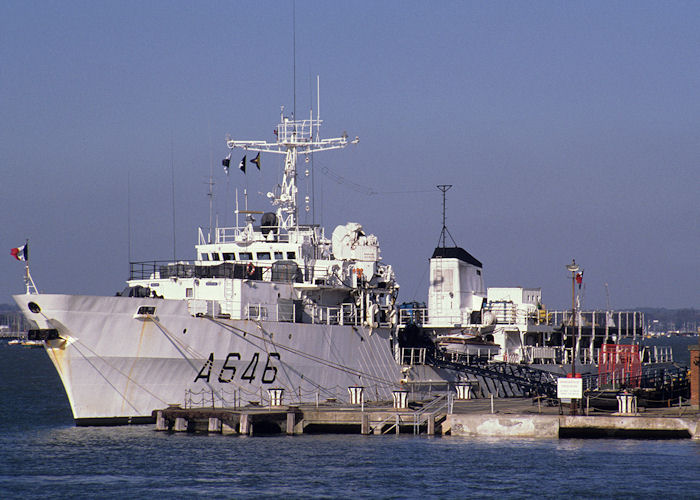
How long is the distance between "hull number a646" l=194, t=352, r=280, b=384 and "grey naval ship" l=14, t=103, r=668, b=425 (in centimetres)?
4

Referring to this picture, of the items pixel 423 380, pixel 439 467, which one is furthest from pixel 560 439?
pixel 423 380

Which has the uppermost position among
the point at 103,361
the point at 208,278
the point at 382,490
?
the point at 208,278

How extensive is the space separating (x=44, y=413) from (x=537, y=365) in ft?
78.3

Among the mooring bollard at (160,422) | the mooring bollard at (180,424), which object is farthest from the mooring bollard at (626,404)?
the mooring bollard at (160,422)

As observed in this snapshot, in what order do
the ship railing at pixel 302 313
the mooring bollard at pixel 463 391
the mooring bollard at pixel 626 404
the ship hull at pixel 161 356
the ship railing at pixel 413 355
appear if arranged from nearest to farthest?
the mooring bollard at pixel 626 404 → the ship hull at pixel 161 356 → the ship railing at pixel 302 313 → the mooring bollard at pixel 463 391 → the ship railing at pixel 413 355

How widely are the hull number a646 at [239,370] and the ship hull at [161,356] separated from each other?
3 centimetres

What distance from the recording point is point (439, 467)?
28266mm

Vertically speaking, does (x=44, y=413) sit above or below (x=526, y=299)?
below

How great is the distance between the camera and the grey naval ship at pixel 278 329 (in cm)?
3419

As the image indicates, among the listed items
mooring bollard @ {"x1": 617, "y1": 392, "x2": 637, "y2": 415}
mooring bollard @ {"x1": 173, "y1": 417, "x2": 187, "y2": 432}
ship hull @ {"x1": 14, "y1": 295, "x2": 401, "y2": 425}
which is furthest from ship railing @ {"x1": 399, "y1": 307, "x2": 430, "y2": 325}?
mooring bollard @ {"x1": 617, "y1": 392, "x2": 637, "y2": 415}

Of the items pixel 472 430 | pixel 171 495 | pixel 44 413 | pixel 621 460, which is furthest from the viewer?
pixel 44 413

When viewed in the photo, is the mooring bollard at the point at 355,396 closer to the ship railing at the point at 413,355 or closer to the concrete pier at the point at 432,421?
the concrete pier at the point at 432,421

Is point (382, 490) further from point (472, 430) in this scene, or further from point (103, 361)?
point (103, 361)

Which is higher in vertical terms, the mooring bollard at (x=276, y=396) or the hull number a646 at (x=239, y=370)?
the hull number a646 at (x=239, y=370)
